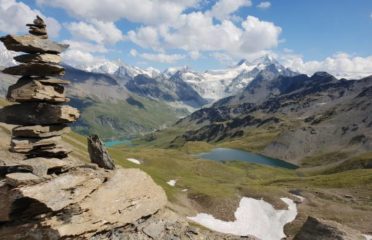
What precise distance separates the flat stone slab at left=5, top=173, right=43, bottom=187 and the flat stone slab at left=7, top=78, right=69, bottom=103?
8.00 meters

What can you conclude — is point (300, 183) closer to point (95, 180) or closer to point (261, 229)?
point (261, 229)

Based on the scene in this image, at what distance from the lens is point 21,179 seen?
88.5 feet

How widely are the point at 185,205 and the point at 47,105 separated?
65547 millimetres

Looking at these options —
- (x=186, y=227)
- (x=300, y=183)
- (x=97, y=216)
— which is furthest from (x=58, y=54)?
(x=300, y=183)

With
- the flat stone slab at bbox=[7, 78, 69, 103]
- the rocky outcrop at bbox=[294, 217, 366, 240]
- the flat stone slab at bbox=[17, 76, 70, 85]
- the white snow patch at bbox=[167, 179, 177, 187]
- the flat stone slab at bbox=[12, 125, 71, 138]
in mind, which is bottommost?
the white snow patch at bbox=[167, 179, 177, 187]

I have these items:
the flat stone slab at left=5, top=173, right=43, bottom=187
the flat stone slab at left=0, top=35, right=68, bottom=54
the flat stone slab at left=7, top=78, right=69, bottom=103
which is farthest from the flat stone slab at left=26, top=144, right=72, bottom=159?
the flat stone slab at left=0, top=35, right=68, bottom=54

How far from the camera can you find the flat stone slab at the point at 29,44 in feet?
110

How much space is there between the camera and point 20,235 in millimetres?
27328

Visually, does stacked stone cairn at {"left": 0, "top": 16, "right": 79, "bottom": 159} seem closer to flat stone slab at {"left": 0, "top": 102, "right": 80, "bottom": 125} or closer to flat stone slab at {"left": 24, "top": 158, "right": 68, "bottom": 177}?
flat stone slab at {"left": 0, "top": 102, "right": 80, "bottom": 125}

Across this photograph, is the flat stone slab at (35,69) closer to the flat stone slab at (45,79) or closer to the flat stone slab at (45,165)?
the flat stone slab at (45,79)

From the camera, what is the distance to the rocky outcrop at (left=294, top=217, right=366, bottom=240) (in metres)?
31.1

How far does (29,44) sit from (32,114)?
569cm

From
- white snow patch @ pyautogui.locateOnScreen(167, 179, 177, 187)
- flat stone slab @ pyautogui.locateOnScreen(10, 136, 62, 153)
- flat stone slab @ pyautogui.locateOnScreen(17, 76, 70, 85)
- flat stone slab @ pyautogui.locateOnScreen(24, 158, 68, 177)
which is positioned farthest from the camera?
white snow patch @ pyautogui.locateOnScreen(167, 179, 177, 187)

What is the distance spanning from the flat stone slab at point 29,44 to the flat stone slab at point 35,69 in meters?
1.24
